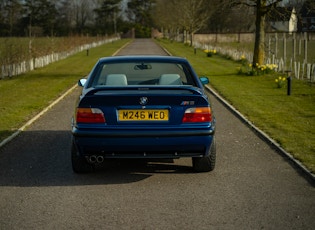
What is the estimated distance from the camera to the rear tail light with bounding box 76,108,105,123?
6.10 metres

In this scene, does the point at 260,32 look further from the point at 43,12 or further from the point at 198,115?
the point at 43,12

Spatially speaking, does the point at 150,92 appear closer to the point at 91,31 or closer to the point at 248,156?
the point at 248,156

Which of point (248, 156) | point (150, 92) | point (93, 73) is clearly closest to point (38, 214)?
point (150, 92)

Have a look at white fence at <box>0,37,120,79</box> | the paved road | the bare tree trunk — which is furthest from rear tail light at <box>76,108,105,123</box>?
the bare tree trunk

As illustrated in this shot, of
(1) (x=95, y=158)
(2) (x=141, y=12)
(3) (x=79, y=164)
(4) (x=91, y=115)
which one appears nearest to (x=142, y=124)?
(4) (x=91, y=115)

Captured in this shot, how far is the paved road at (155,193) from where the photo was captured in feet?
15.8

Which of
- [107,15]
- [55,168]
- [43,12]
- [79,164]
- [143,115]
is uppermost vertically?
[107,15]

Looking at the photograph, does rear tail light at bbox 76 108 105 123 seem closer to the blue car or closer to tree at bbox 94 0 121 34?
the blue car

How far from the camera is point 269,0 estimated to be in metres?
23.5

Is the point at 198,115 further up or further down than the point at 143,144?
further up

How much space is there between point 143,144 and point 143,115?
13.6 inches

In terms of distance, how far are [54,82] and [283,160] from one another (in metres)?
15.1

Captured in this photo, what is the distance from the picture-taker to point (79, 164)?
661 cm

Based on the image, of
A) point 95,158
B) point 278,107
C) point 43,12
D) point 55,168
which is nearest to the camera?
point 95,158
